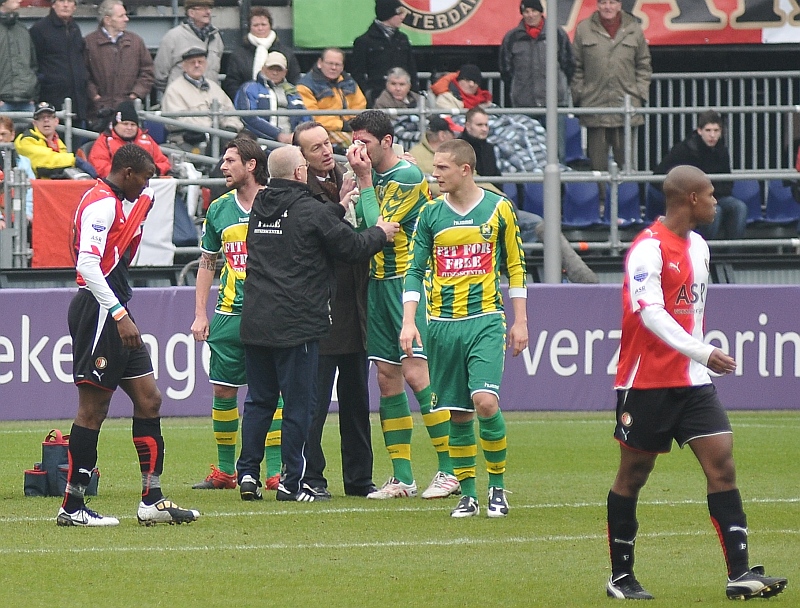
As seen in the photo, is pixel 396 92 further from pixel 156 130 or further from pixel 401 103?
pixel 156 130

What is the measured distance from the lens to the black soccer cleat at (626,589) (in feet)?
21.7

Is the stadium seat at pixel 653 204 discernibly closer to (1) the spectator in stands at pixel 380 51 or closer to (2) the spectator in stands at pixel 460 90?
(2) the spectator in stands at pixel 460 90

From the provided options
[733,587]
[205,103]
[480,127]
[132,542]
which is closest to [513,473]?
[132,542]

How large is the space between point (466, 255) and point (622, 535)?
2830 millimetres

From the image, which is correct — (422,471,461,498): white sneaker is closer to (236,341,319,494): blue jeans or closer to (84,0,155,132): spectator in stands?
(236,341,319,494): blue jeans

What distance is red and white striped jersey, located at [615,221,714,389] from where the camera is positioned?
655 centimetres

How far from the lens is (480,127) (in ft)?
53.3

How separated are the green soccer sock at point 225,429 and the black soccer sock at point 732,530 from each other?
461cm

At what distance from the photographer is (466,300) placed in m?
9.09

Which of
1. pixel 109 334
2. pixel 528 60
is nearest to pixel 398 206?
pixel 109 334

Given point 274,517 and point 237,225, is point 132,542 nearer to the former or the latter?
point 274,517

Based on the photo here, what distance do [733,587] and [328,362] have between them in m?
4.13

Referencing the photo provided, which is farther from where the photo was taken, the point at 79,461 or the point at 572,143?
the point at 572,143

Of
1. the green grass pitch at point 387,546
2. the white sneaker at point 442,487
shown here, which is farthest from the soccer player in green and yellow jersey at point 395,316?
the green grass pitch at point 387,546
